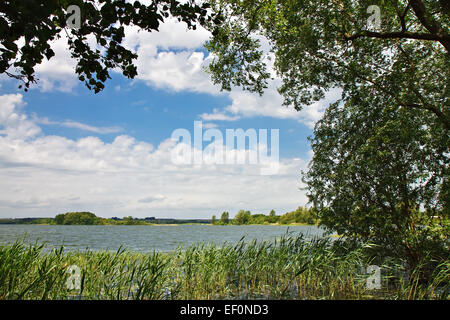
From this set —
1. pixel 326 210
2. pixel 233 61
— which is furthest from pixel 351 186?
pixel 233 61

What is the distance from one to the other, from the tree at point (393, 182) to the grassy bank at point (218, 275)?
1.23 m

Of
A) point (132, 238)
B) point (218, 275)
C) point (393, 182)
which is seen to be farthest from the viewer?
point (132, 238)

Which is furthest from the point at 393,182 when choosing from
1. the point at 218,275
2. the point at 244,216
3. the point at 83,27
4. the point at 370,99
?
the point at 244,216

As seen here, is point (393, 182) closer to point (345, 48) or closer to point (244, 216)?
point (345, 48)

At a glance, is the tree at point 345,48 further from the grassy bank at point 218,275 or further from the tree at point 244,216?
the tree at point 244,216

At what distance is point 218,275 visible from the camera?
8703mm

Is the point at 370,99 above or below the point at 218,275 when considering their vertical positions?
above

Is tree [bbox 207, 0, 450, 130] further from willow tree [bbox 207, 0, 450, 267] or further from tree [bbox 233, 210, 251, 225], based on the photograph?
tree [bbox 233, 210, 251, 225]

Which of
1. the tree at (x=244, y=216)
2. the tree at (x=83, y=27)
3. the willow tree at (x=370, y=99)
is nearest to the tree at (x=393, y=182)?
the willow tree at (x=370, y=99)

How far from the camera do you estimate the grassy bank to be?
282 inches

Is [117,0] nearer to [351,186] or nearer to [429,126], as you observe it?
[351,186]

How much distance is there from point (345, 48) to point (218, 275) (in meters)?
9.19

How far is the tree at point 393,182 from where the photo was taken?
10.1m

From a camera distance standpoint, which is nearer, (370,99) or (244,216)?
(370,99)
